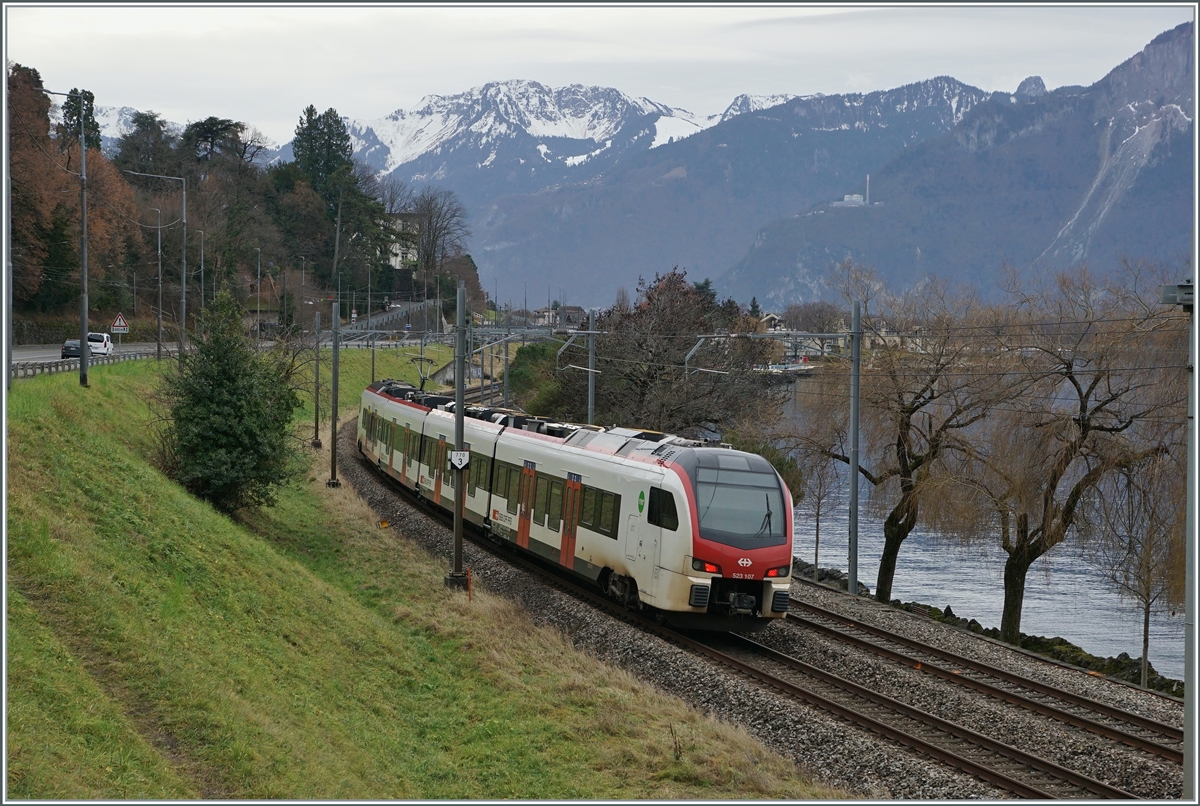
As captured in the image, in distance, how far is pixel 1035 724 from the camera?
13945 mm

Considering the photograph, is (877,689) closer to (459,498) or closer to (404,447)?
(459,498)

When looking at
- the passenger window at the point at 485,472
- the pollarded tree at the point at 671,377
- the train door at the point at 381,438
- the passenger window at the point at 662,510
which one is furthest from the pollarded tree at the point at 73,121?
the passenger window at the point at 662,510

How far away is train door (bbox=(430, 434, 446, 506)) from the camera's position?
3095 centimetres

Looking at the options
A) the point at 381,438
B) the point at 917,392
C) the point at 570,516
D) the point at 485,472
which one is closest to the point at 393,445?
the point at 381,438

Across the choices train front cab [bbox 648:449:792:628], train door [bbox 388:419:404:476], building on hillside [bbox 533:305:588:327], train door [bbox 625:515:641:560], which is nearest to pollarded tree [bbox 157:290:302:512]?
train door [bbox 388:419:404:476]

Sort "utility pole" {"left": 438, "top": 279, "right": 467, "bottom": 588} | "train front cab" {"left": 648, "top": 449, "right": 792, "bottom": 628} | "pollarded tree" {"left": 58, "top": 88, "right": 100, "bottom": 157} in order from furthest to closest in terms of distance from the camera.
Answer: "pollarded tree" {"left": 58, "top": 88, "right": 100, "bottom": 157}, "utility pole" {"left": 438, "top": 279, "right": 467, "bottom": 588}, "train front cab" {"left": 648, "top": 449, "right": 792, "bottom": 628}

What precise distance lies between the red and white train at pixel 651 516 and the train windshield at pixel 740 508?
16mm

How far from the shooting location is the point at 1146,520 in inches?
1001

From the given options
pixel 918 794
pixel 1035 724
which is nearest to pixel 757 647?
pixel 1035 724

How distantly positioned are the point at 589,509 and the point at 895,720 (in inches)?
313

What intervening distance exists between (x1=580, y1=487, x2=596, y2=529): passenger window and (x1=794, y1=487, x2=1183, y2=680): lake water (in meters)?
16.0

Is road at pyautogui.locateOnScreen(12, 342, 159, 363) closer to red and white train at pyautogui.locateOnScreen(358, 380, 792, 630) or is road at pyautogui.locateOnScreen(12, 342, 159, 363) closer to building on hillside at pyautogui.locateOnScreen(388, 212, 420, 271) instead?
red and white train at pyautogui.locateOnScreen(358, 380, 792, 630)

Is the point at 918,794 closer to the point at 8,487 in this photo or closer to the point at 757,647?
the point at 757,647

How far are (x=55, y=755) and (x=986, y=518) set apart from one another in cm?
2368
